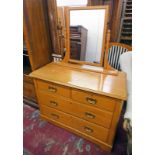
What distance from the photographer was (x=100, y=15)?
1159 mm

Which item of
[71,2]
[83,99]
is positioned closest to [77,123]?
[83,99]

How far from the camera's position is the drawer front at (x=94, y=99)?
1034 mm

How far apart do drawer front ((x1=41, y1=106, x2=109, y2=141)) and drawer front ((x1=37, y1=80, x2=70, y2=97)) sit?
0.95 ft

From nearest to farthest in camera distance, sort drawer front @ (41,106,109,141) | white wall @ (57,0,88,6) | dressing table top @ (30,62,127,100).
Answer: dressing table top @ (30,62,127,100) → drawer front @ (41,106,109,141) → white wall @ (57,0,88,6)

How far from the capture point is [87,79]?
1.19 meters

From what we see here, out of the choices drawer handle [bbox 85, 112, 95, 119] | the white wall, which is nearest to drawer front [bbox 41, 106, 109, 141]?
drawer handle [bbox 85, 112, 95, 119]

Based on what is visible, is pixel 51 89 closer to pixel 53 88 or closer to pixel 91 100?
pixel 53 88

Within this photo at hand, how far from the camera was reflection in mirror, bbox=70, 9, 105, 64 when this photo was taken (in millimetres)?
1194

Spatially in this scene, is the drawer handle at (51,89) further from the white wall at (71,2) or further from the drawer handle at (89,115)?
the white wall at (71,2)

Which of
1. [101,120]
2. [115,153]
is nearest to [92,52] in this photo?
[101,120]

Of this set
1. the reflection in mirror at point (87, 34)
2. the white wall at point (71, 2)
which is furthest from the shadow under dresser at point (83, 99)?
the white wall at point (71, 2)

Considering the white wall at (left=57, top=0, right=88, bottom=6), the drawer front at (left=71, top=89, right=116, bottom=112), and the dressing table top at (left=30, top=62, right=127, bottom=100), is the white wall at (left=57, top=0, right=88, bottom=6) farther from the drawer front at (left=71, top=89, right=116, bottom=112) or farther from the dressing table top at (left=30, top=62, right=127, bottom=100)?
the drawer front at (left=71, top=89, right=116, bottom=112)
